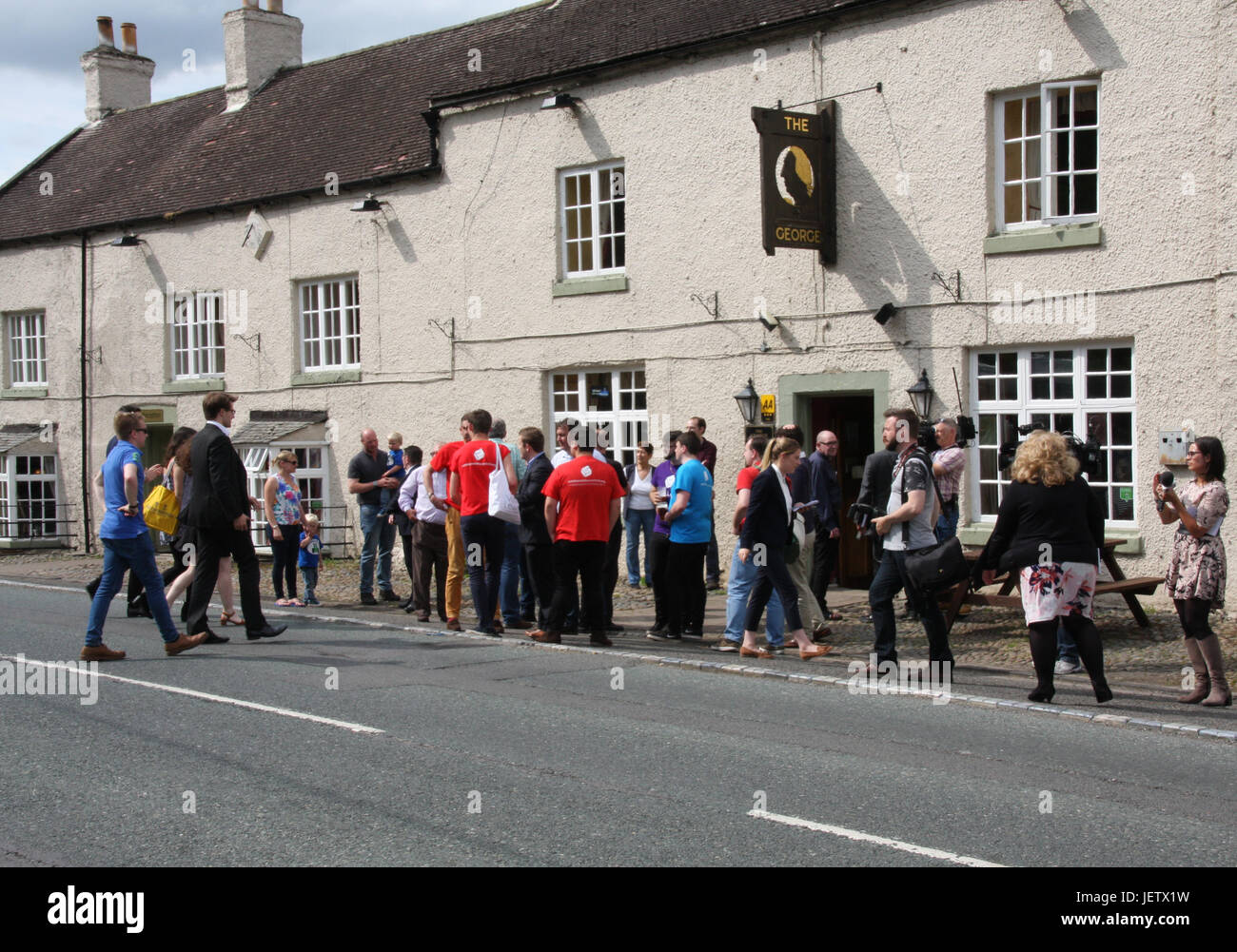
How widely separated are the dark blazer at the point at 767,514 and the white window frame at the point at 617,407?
6193 millimetres

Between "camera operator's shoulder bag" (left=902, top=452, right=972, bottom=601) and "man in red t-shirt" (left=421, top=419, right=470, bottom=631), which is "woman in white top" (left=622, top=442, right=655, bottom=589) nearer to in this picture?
"man in red t-shirt" (left=421, top=419, right=470, bottom=631)

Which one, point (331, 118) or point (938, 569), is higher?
point (331, 118)

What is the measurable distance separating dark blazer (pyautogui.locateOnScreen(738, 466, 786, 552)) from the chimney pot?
80.5ft

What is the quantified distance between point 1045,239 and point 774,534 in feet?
16.8

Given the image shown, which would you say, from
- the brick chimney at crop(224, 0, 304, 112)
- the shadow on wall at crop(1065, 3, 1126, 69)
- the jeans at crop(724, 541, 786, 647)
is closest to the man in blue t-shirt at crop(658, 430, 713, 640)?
the jeans at crop(724, 541, 786, 647)

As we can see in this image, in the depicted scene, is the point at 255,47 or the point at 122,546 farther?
the point at 255,47

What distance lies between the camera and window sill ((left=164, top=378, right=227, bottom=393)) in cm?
2249

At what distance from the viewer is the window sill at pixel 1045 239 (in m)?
12.6

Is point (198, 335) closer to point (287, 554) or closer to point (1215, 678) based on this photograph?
point (287, 554)

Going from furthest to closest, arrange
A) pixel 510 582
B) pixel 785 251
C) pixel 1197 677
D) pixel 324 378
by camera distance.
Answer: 1. pixel 324 378
2. pixel 785 251
3. pixel 510 582
4. pixel 1197 677

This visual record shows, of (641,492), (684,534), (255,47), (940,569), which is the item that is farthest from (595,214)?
(255,47)

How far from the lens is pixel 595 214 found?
17.0 meters

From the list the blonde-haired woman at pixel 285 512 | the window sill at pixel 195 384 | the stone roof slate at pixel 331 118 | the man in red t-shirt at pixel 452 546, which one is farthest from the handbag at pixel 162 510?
the window sill at pixel 195 384

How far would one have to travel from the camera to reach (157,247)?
76.5 feet
